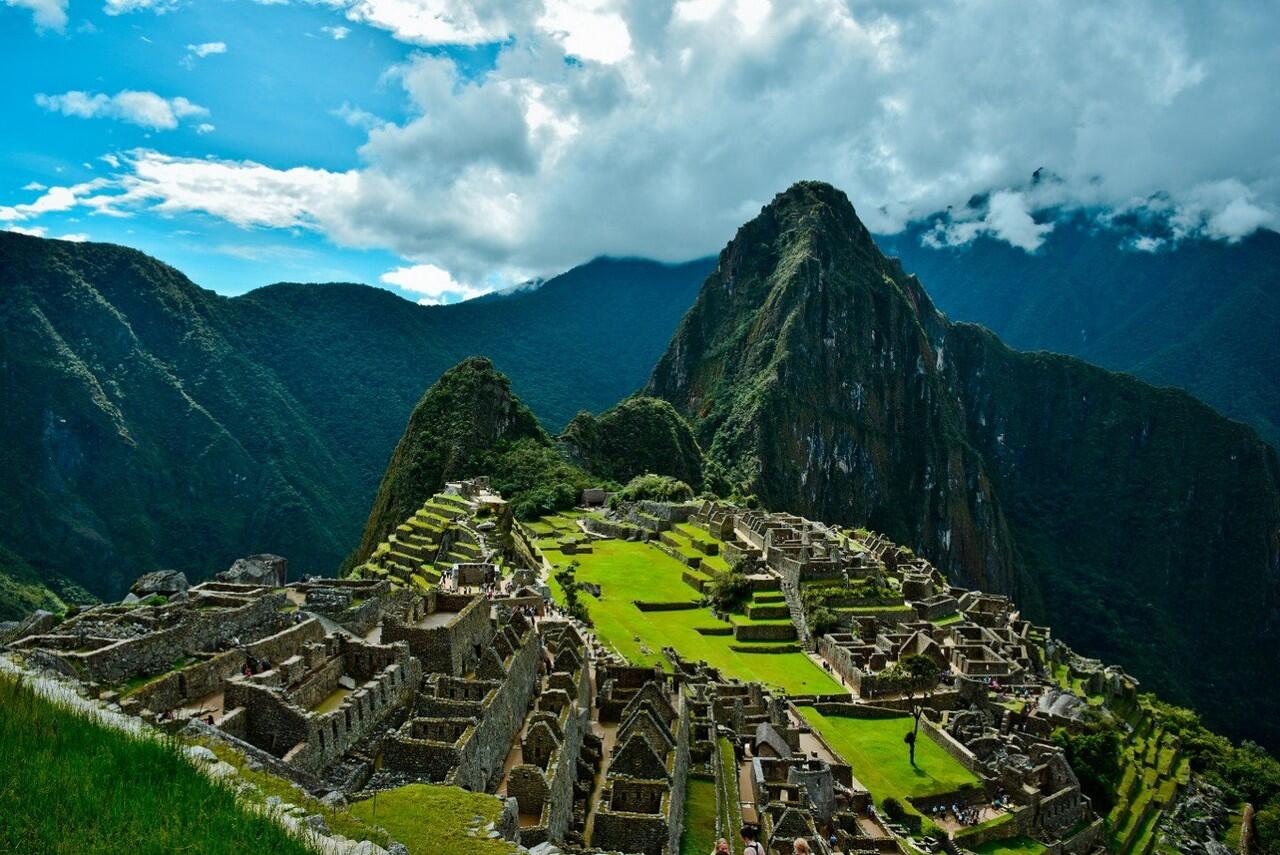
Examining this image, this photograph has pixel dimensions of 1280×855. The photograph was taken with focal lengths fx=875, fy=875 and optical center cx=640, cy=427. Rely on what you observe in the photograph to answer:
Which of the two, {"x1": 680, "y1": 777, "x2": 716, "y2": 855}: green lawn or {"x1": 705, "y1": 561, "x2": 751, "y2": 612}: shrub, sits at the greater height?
{"x1": 705, "y1": 561, "x2": 751, "y2": 612}: shrub

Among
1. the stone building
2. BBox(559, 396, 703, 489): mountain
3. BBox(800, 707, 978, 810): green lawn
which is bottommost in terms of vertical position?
BBox(800, 707, 978, 810): green lawn

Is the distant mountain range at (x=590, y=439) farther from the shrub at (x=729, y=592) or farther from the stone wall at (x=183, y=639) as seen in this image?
the stone wall at (x=183, y=639)

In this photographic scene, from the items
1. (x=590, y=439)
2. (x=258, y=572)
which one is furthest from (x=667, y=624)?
(x=590, y=439)

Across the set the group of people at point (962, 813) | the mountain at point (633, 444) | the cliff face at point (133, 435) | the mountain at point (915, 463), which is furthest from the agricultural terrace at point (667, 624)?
the mountain at point (915, 463)

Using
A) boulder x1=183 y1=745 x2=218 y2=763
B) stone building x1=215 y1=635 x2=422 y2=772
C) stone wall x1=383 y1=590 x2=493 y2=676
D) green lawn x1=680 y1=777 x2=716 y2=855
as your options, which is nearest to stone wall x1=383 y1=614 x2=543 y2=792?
stone building x1=215 y1=635 x2=422 y2=772

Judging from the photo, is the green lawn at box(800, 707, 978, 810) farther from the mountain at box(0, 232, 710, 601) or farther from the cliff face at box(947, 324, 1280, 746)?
A: the cliff face at box(947, 324, 1280, 746)

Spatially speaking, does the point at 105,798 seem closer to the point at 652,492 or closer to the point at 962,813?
the point at 962,813
